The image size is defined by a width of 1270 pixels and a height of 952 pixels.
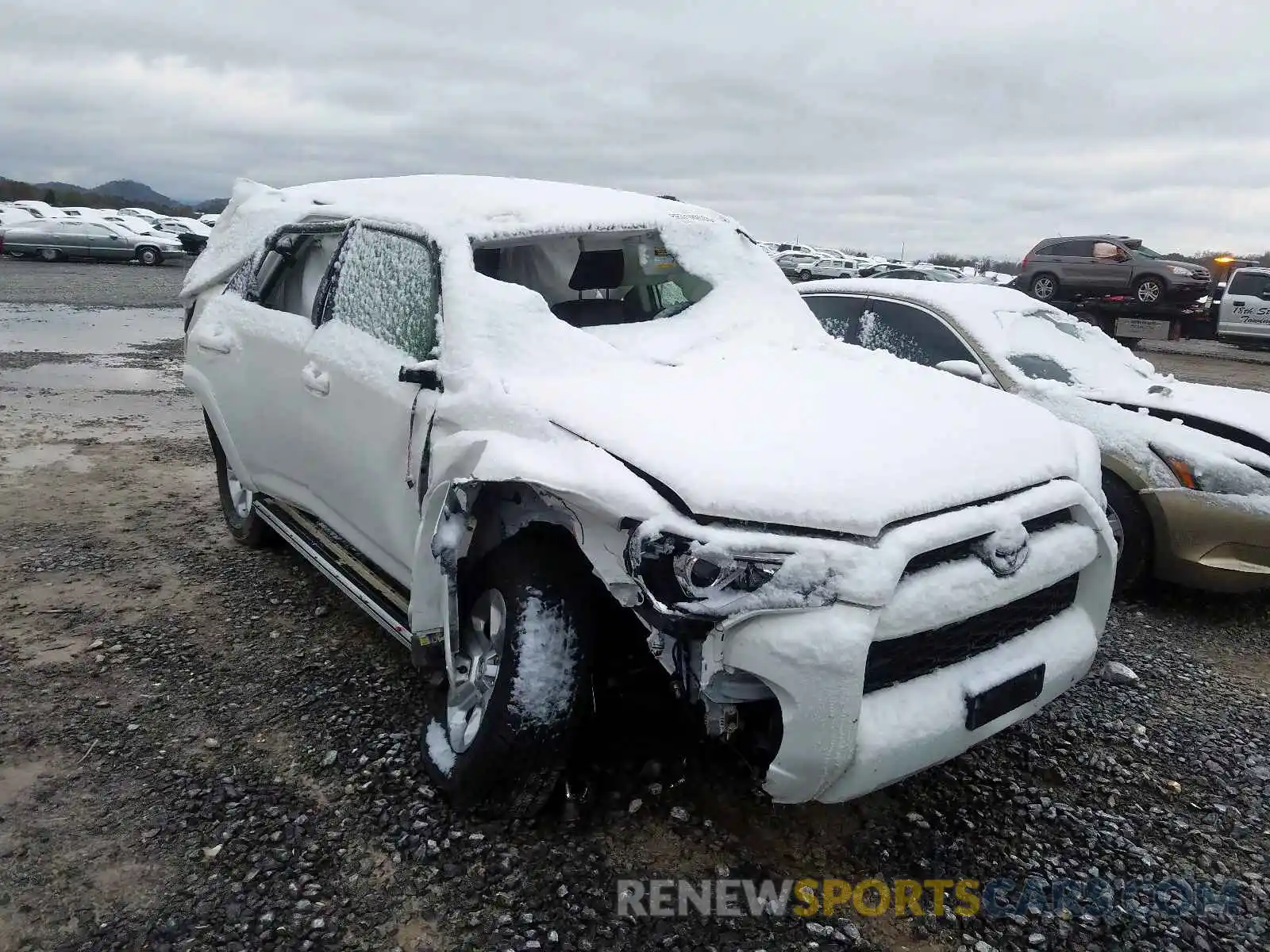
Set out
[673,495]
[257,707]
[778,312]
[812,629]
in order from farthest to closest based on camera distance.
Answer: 1. [778,312]
2. [257,707]
3. [673,495]
4. [812,629]

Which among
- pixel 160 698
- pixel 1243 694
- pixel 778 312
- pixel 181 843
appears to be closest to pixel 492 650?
pixel 181 843

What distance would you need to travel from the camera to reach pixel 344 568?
352 centimetres

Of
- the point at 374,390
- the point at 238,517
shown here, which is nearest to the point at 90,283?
the point at 238,517

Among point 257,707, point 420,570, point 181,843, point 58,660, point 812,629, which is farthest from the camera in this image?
point 58,660

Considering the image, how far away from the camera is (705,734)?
7.54ft

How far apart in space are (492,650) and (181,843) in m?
0.98

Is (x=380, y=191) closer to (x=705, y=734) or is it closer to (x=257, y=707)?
(x=257, y=707)

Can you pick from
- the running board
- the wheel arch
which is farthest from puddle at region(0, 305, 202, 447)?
the wheel arch

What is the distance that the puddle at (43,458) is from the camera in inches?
243

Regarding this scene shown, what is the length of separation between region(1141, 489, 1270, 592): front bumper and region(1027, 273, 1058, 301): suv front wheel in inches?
594

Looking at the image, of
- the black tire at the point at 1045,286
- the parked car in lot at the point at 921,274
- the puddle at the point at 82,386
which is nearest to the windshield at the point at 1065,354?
the puddle at the point at 82,386

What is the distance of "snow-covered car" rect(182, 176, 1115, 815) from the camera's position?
2.15m

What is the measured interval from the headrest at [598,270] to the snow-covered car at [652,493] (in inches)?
0.4

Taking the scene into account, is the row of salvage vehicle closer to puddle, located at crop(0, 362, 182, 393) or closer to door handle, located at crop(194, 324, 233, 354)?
door handle, located at crop(194, 324, 233, 354)
